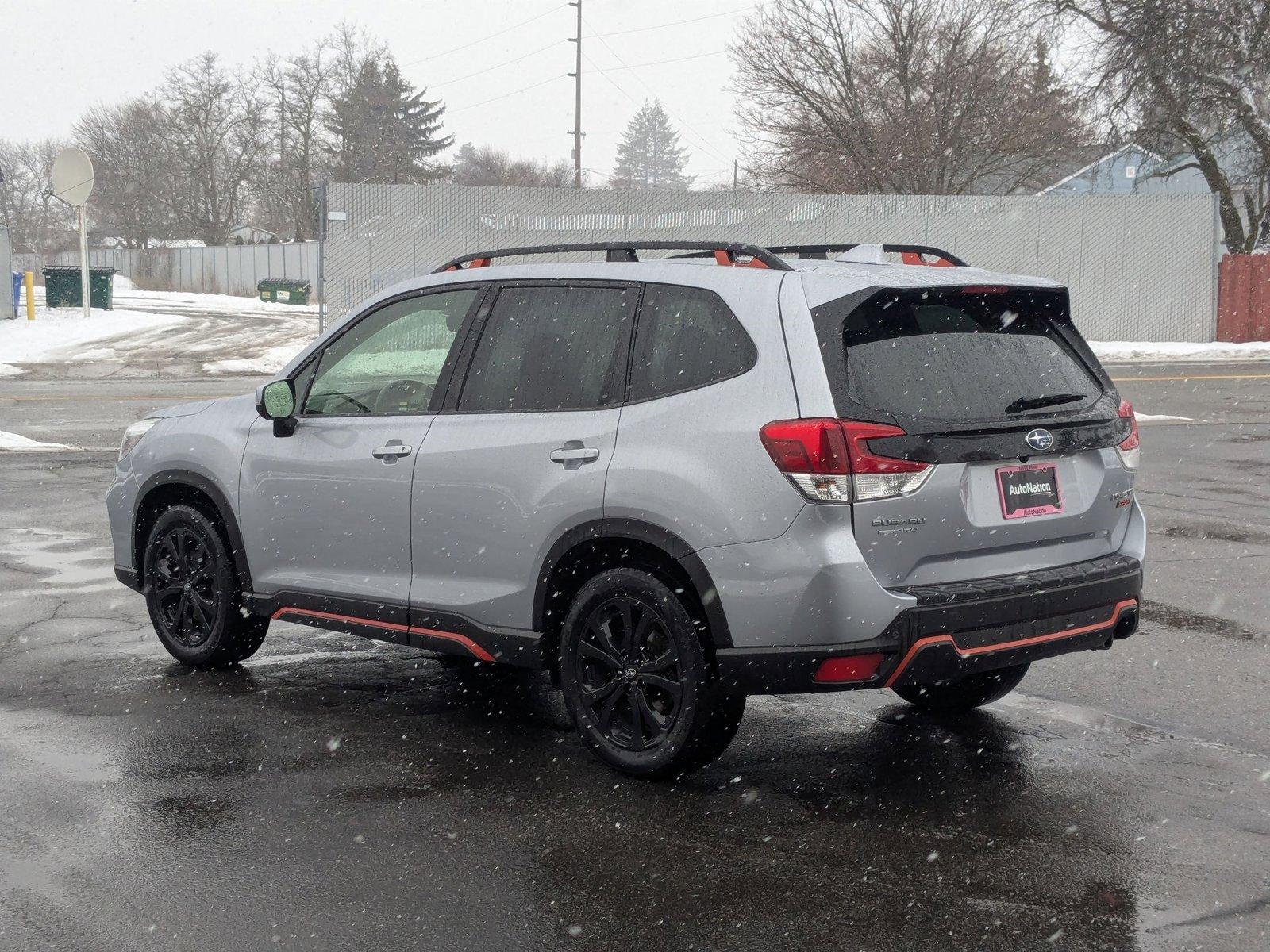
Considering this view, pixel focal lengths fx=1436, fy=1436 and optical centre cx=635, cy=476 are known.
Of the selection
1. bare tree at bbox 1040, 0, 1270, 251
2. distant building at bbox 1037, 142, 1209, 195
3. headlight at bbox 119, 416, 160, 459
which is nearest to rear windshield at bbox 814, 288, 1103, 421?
headlight at bbox 119, 416, 160, 459

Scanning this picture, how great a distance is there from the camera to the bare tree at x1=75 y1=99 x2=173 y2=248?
76312 mm

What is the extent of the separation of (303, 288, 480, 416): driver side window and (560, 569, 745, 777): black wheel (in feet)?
3.99

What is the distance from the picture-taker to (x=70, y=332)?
31141 mm

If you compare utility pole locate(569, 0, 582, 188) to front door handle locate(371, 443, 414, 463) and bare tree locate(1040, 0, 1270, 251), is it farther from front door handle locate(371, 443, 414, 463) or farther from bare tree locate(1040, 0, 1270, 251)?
front door handle locate(371, 443, 414, 463)

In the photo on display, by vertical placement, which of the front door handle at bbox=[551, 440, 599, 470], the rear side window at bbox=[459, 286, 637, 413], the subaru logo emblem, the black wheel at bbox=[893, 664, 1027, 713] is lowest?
the black wheel at bbox=[893, 664, 1027, 713]

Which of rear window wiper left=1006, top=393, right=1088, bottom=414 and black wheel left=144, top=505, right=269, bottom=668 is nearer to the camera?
rear window wiper left=1006, top=393, right=1088, bottom=414

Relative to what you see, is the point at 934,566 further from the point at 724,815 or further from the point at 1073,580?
the point at 724,815

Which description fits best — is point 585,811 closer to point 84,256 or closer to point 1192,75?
point 84,256

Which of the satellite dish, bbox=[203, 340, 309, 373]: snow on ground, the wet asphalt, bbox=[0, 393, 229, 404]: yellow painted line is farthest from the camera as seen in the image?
the satellite dish

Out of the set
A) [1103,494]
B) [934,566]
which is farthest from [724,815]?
[1103,494]

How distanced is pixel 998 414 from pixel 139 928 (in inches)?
115

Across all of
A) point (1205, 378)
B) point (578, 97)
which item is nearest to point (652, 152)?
point (578, 97)

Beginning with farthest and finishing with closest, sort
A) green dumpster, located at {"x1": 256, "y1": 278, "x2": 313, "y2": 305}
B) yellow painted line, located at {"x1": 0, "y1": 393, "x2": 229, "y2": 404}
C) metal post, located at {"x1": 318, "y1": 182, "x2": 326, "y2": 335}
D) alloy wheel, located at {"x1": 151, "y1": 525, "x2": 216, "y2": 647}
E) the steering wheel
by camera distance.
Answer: green dumpster, located at {"x1": 256, "y1": 278, "x2": 313, "y2": 305} < metal post, located at {"x1": 318, "y1": 182, "x2": 326, "y2": 335} < yellow painted line, located at {"x1": 0, "y1": 393, "x2": 229, "y2": 404} < alloy wheel, located at {"x1": 151, "y1": 525, "x2": 216, "y2": 647} < the steering wheel

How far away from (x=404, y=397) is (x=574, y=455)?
1.07 metres
